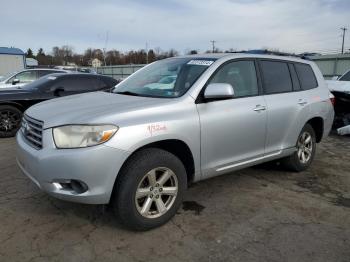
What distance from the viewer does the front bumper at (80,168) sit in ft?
9.45

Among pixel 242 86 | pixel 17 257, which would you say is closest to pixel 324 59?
pixel 242 86

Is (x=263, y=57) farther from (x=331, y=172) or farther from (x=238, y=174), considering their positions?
(x=331, y=172)

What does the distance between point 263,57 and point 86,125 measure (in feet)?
8.92

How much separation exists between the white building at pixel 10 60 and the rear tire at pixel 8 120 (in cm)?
2577

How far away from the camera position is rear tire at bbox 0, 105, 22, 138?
752 cm

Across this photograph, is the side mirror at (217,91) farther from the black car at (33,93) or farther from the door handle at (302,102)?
the black car at (33,93)

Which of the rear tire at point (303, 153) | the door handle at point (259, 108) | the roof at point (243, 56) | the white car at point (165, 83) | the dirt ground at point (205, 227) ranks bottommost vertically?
the dirt ground at point (205, 227)

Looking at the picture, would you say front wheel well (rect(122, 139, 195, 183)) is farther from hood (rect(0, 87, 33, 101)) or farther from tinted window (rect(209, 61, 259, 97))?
hood (rect(0, 87, 33, 101))

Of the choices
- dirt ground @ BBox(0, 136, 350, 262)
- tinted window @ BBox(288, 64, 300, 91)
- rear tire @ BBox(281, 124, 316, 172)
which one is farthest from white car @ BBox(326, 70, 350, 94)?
dirt ground @ BBox(0, 136, 350, 262)

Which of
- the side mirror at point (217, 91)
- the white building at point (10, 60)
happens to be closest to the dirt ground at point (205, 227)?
the side mirror at point (217, 91)

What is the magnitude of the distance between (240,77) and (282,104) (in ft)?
2.55

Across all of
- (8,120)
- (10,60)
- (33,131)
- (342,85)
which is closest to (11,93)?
(8,120)

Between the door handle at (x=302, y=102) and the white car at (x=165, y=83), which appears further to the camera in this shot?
the door handle at (x=302, y=102)

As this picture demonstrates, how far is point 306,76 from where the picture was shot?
5.32 m
